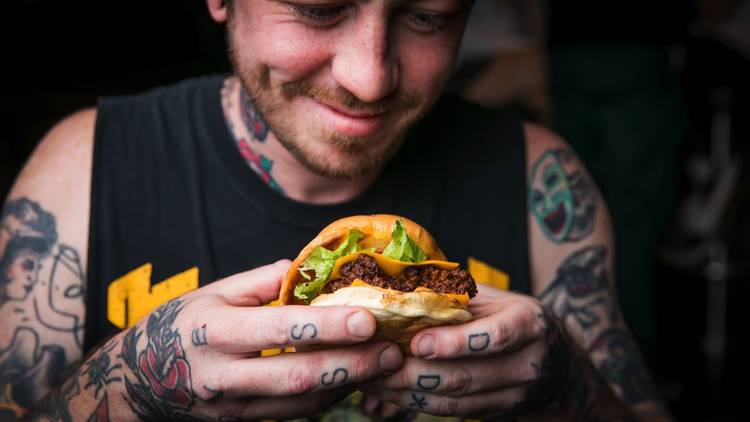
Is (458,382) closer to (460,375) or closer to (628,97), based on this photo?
(460,375)

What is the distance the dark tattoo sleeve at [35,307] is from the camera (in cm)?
229

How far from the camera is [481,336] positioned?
1628 mm

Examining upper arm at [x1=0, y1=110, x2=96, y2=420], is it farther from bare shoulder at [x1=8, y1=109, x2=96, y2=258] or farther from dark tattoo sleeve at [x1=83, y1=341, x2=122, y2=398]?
dark tattoo sleeve at [x1=83, y1=341, x2=122, y2=398]

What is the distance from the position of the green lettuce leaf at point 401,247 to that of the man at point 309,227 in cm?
19

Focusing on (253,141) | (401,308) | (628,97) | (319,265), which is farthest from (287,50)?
(628,97)

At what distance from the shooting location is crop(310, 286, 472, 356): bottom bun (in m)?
1.55

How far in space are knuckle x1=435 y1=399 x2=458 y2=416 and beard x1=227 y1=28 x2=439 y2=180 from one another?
732mm

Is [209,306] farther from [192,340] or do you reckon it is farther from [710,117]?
[710,117]

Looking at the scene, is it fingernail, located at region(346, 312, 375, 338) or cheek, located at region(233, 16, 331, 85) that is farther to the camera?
cheek, located at region(233, 16, 331, 85)

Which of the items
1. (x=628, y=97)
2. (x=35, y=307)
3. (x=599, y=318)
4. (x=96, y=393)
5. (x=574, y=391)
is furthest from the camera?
(x=628, y=97)

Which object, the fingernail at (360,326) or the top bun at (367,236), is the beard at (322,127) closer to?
the top bun at (367,236)

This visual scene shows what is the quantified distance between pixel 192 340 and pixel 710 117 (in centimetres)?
530

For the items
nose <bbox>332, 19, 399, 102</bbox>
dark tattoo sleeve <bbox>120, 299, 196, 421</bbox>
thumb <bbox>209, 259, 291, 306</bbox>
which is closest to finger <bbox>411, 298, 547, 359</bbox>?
thumb <bbox>209, 259, 291, 306</bbox>

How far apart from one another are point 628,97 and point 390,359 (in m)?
3.45
